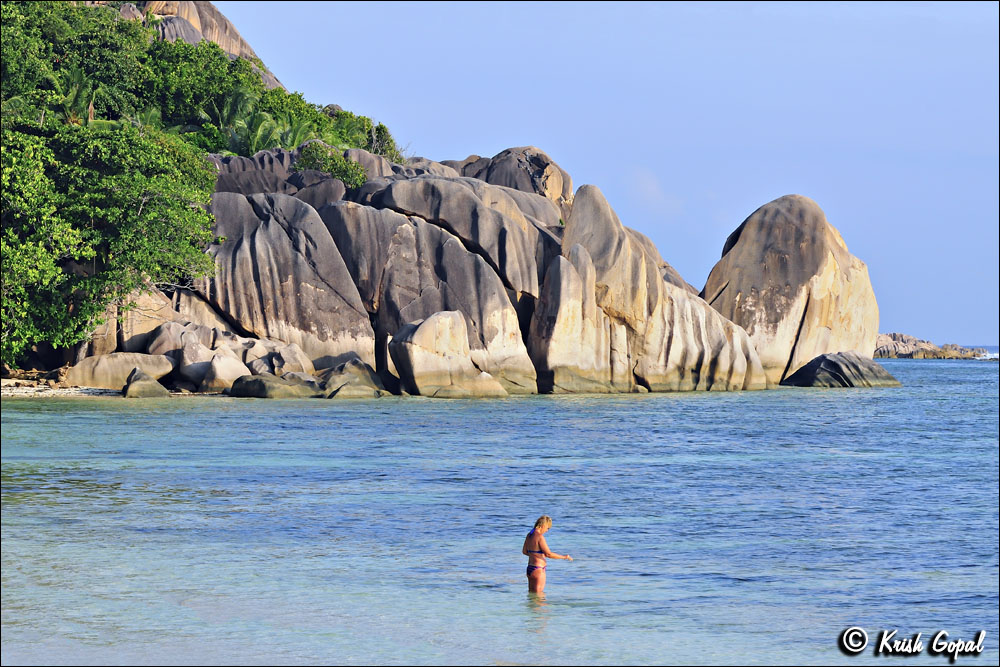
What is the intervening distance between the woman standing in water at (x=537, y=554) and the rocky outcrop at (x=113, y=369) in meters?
25.2

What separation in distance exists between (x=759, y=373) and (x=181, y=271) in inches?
977

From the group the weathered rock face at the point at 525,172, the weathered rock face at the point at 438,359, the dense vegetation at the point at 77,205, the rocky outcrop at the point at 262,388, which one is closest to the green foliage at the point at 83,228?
the dense vegetation at the point at 77,205

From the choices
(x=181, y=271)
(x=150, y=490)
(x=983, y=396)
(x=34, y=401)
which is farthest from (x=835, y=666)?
(x=983, y=396)

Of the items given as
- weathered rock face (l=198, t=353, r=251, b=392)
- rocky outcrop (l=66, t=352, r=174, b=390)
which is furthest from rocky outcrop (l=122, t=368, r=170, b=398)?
weathered rock face (l=198, t=353, r=251, b=392)

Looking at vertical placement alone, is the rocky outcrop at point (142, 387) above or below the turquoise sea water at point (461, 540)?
above

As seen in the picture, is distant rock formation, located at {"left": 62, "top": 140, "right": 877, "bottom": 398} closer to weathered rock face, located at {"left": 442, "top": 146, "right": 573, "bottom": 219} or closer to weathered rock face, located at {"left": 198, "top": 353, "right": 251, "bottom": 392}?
→ weathered rock face, located at {"left": 198, "top": 353, "right": 251, "bottom": 392}

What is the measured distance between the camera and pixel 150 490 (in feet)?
59.8

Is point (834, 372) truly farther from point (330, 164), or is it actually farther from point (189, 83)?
point (189, 83)

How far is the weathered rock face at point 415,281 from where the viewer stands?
132ft

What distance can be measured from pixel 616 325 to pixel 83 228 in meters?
19.5

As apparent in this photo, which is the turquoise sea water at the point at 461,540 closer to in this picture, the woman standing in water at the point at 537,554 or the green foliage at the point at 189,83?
the woman standing in water at the point at 537,554

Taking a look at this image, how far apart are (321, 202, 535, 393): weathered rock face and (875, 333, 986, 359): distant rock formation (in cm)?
10106

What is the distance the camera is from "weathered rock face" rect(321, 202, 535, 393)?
132 feet

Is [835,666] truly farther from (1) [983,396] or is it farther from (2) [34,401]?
(1) [983,396]
